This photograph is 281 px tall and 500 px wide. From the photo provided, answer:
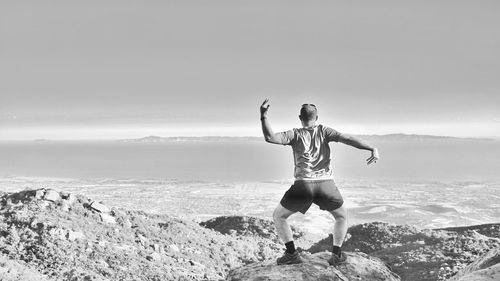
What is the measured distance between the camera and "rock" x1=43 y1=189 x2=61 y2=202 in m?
18.8

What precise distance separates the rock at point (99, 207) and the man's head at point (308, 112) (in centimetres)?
1257

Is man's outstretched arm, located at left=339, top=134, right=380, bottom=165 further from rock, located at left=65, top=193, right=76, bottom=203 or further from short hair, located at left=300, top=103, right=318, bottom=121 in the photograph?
rock, located at left=65, top=193, right=76, bottom=203

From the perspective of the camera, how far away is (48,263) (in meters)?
14.5

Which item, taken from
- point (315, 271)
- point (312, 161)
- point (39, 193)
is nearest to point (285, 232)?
point (315, 271)

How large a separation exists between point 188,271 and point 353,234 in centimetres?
1112

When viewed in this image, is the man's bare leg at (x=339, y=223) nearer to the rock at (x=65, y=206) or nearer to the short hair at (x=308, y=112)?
the short hair at (x=308, y=112)

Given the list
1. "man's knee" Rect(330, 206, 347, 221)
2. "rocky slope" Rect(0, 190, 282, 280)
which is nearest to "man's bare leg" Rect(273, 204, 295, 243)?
"man's knee" Rect(330, 206, 347, 221)

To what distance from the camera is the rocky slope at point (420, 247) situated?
15508 mm

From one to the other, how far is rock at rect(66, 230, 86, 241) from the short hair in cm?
1060

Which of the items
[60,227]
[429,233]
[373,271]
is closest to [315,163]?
[373,271]

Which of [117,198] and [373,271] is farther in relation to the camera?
[117,198]

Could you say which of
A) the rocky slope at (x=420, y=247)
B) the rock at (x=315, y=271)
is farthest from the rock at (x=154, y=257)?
the rocky slope at (x=420, y=247)

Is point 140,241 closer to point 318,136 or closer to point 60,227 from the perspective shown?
point 60,227

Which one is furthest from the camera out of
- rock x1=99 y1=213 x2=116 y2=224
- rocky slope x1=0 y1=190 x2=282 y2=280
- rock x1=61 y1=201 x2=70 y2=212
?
rock x1=99 y1=213 x2=116 y2=224
